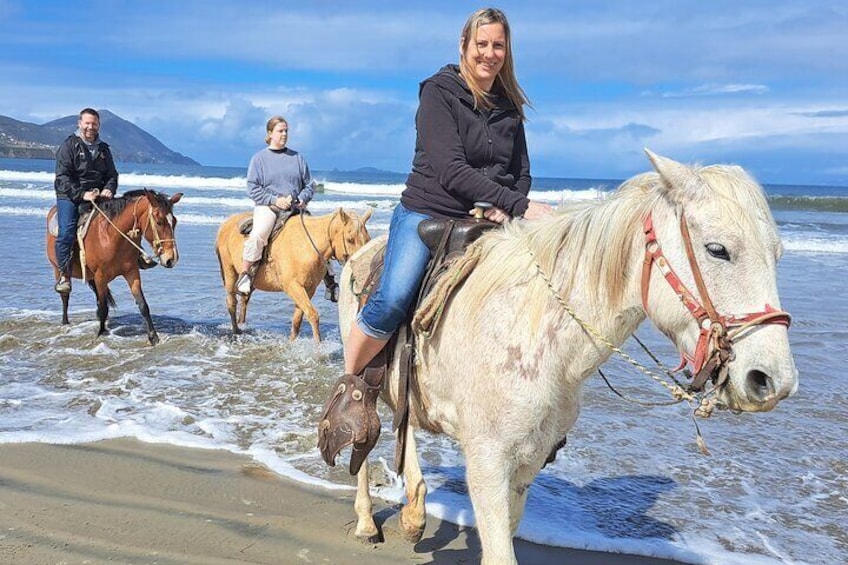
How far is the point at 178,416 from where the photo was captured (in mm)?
6000

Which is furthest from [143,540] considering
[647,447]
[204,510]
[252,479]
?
[647,447]

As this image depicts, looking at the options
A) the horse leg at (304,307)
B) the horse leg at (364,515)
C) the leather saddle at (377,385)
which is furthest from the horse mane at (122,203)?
the leather saddle at (377,385)

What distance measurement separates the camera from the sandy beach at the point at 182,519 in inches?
145

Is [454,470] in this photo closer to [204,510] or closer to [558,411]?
[204,510]

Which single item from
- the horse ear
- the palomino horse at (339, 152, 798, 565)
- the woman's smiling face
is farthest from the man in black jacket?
the horse ear

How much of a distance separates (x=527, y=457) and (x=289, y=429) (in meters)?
3.46

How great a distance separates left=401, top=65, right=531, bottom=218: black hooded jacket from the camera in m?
3.09

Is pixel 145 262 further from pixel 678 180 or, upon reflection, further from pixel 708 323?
pixel 708 323

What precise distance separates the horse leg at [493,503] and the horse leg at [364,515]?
4.64ft

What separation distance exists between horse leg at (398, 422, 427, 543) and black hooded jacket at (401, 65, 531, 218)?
1147 millimetres

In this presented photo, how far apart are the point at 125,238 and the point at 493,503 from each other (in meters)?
7.71

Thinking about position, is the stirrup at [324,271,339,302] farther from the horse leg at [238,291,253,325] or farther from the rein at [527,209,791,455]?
the rein at [527,209,791,455]

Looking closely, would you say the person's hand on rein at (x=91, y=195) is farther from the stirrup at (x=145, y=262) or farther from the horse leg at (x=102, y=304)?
the horse leg at (x=102, y=304)

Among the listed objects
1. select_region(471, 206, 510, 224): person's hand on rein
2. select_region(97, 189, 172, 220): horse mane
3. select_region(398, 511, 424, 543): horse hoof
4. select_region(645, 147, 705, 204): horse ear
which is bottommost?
select_region(398, 511, 424, 543): horse hoof
